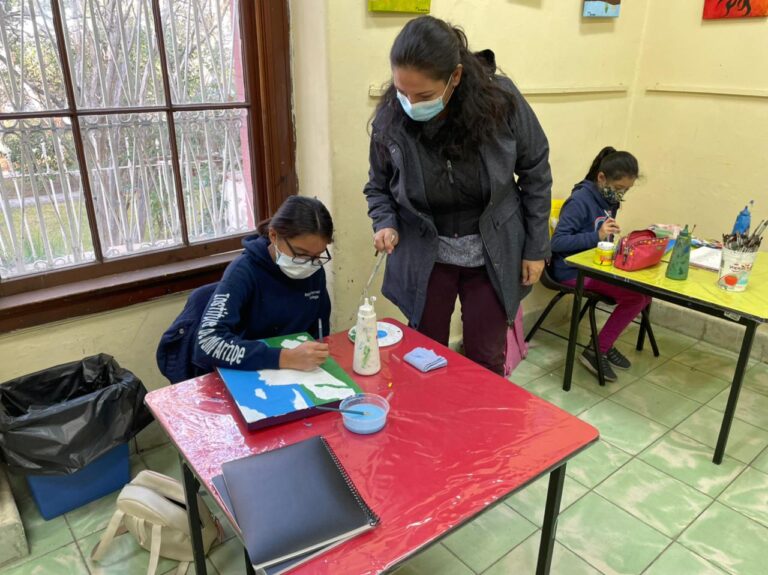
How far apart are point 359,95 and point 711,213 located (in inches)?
85.7

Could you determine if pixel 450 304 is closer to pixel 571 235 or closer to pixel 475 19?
pixel 571 235

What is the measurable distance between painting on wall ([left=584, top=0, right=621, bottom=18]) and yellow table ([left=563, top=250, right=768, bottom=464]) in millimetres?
1266

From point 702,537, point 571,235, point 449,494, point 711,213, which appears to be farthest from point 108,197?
point 711,213

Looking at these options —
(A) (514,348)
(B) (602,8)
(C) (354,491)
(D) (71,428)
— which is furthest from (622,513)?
(B) (602,8)

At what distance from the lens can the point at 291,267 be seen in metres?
1.57

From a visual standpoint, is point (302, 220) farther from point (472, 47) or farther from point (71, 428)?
point (472, 47)

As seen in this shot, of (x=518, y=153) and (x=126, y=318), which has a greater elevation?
(x=518, y=153)

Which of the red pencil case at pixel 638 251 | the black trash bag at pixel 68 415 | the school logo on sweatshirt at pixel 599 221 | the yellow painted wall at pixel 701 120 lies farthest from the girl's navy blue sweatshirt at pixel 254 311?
the yellow painted wall at pixel 701 120

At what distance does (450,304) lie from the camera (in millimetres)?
1846

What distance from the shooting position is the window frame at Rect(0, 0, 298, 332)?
5.94 ft

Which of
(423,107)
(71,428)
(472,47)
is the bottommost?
(71,428)

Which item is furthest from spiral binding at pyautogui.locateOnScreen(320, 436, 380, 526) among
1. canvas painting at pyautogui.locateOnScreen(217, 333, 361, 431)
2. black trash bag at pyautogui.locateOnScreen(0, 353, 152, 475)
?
black trash bag at pyautogui.locateOnScreen(0, 353, 152, 475)

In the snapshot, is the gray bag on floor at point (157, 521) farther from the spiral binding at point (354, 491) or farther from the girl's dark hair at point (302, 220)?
the girl's dark hair at point (302, 220)

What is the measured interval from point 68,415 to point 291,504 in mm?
1103
